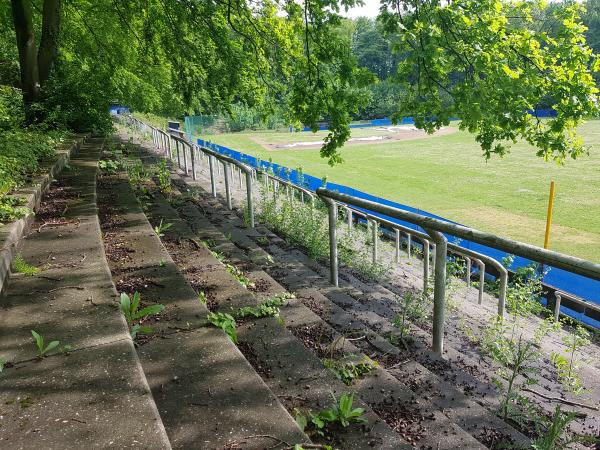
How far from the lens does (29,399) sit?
1.94 metres

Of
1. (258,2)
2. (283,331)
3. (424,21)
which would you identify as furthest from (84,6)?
(283,331)

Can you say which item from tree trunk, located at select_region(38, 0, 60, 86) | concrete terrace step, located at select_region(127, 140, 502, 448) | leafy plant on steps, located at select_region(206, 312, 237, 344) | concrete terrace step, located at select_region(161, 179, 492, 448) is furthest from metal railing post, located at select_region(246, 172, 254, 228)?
tree trunk, located at select_region(38, 0, 60, 86)

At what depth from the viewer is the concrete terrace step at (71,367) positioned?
1743 mm

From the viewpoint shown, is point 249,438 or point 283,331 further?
point 283,331

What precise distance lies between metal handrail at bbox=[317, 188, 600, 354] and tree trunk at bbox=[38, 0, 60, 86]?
963 cm

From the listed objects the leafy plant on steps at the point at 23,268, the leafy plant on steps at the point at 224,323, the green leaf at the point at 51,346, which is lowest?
the leafy plant on steps at the point at 224,323

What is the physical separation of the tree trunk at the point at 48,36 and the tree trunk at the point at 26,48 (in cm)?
46

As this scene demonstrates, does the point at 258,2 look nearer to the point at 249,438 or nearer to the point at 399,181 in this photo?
the point at 249,438

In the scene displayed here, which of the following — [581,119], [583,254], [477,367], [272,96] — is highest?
[272,96]

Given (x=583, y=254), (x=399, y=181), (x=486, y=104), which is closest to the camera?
(x=486, y=104)

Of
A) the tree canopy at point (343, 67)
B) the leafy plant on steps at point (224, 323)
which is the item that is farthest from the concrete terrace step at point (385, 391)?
the tree canopy at point (343, 67)

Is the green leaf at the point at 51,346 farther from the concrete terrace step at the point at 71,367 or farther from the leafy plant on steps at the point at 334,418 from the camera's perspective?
the leafy plant on steps at the point at 334,418

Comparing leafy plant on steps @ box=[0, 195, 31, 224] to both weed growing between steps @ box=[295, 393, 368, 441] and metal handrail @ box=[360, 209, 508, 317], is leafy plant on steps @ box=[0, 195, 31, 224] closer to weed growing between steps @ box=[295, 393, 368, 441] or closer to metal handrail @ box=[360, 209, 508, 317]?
weed growing between steps @ box=[295, 393, 368, 441]

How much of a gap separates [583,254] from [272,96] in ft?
30.2
